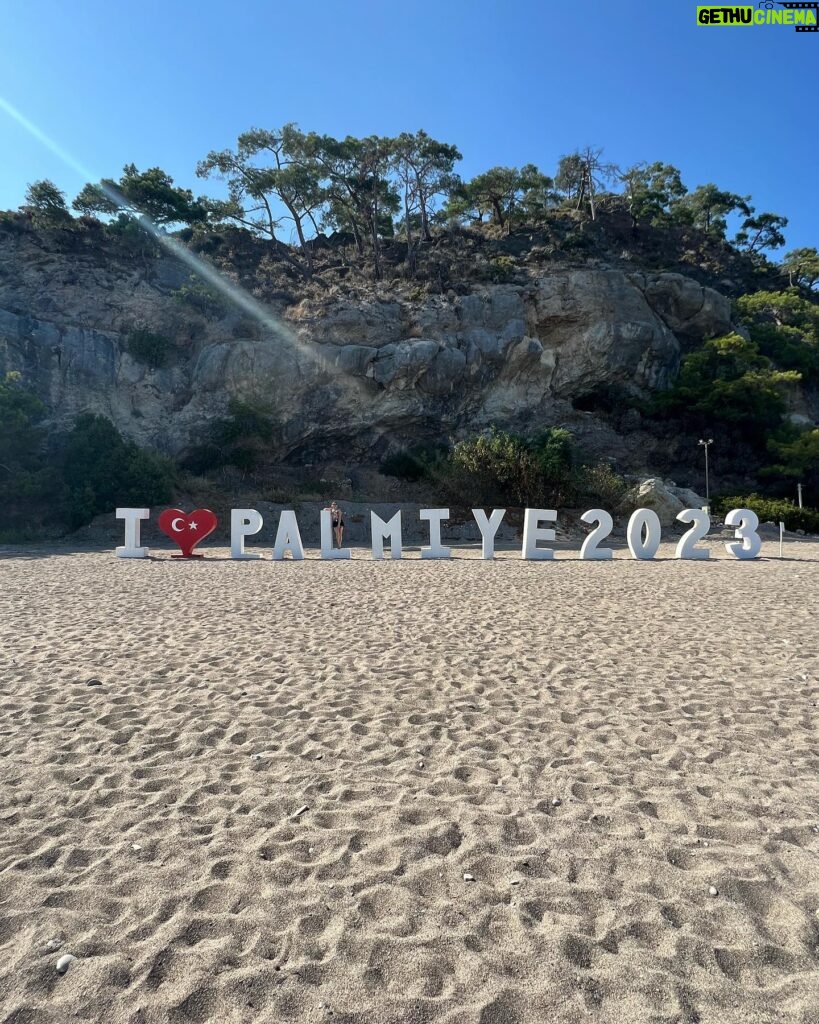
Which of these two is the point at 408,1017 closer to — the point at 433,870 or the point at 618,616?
the point at 433,870

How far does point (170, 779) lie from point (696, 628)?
22.0 ft

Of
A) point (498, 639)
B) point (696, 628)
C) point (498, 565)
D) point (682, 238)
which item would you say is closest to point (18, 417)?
point (498, 565)

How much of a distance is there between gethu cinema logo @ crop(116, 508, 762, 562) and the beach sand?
9.00 metres

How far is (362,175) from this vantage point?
3862cm

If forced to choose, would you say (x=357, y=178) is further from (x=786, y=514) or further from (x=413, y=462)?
(x=786, y=514)

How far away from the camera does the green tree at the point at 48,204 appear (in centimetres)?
3328

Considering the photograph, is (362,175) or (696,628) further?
(362,175)

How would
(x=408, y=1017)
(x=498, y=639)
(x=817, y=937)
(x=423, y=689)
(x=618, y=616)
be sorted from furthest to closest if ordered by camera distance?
(x=618, y=616) < (x=498, y=639) < (x=423, y=689) < (x=817, y=937) < (x=408, y=1017)

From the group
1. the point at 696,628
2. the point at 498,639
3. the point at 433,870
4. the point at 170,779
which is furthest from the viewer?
the point at 696,628

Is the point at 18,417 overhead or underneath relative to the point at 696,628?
overhead

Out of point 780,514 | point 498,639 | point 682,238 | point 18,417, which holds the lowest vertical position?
point 498,639

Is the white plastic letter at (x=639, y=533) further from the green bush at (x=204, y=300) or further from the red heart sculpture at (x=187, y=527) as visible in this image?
the green bush at (x=204, y=300)

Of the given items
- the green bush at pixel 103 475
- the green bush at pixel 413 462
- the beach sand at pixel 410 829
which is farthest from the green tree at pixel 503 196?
the beach sand at pixel 410 829

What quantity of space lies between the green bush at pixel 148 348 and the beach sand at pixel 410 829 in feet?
87.1
